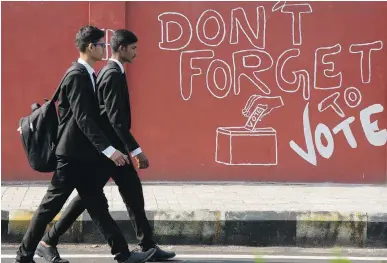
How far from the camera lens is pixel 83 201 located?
5.70 meters

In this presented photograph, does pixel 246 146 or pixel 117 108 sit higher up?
pixel 117 108

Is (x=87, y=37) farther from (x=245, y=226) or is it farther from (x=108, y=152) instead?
(x=245, y=226)

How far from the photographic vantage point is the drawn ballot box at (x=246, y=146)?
909 cm

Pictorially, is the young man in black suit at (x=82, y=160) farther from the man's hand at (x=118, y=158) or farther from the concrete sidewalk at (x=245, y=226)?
the concrete sidewalk at (x=245, y=226)

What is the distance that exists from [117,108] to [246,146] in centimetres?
365

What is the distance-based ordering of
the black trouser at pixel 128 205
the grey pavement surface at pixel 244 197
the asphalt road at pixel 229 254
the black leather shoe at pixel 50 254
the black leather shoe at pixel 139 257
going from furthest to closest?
1. the grey pavement surface at pixel 244 197
2. the asphalt road at pixel 229 254
3. the black leather shoe at pixel 50 254
4. the black trouser at pixel 128 205
5. the black leather shoe at pixel 139 257

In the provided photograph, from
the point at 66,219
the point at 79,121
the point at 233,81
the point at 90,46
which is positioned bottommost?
the point at 66,219

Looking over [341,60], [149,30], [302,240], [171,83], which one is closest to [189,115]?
[171,83]

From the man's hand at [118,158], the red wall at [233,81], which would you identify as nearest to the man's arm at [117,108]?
the man's hand at [118,158]

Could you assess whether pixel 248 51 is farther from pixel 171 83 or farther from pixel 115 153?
pixel 115 153

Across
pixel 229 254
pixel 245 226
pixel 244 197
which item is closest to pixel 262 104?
pixel 244 197

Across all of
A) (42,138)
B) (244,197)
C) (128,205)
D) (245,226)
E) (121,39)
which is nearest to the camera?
(42,138)

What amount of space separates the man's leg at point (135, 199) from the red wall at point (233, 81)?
3.09 meters

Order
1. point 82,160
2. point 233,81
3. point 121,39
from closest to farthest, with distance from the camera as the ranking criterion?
1. point 82,160
2. point 121,39
3. point 233,81
